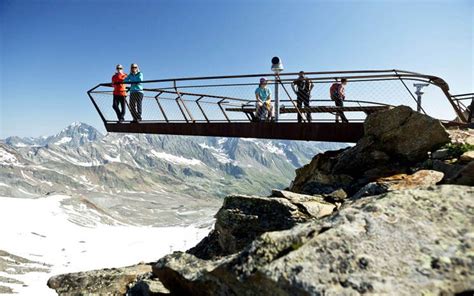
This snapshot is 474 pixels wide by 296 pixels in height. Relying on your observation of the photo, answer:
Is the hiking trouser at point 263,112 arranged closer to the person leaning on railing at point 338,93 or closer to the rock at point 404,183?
the person leaning on railing at point 338,93

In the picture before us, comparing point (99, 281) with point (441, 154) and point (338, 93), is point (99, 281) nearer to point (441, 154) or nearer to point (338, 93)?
point (441, 154)

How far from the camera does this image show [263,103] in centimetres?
1509

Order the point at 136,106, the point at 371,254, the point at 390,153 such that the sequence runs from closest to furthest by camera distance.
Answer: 1. the point at 371,254
2. the point at 390,153
3. the point at 136,106

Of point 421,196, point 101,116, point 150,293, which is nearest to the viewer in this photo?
point 421,196

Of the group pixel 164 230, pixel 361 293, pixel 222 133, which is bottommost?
pixel 164 230

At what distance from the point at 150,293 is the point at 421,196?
518cm

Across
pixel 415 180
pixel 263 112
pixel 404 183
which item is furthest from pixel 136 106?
pixel 415 180

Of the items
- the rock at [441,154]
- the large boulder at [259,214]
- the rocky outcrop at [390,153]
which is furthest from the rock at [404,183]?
the rock at [441,154]

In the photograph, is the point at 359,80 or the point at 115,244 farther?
the point at 115,244

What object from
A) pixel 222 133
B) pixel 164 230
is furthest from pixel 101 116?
pixel 164 230

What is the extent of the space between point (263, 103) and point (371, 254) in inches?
448

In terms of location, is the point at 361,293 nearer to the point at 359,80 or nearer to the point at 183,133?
the point at 359,80

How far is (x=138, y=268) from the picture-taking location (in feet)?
35.0

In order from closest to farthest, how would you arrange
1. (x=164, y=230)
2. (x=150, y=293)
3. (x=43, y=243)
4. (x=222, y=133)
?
(x=150, y=293) → (x=222, y=133) → (x=43, y=243) → (x=164, y=230)
